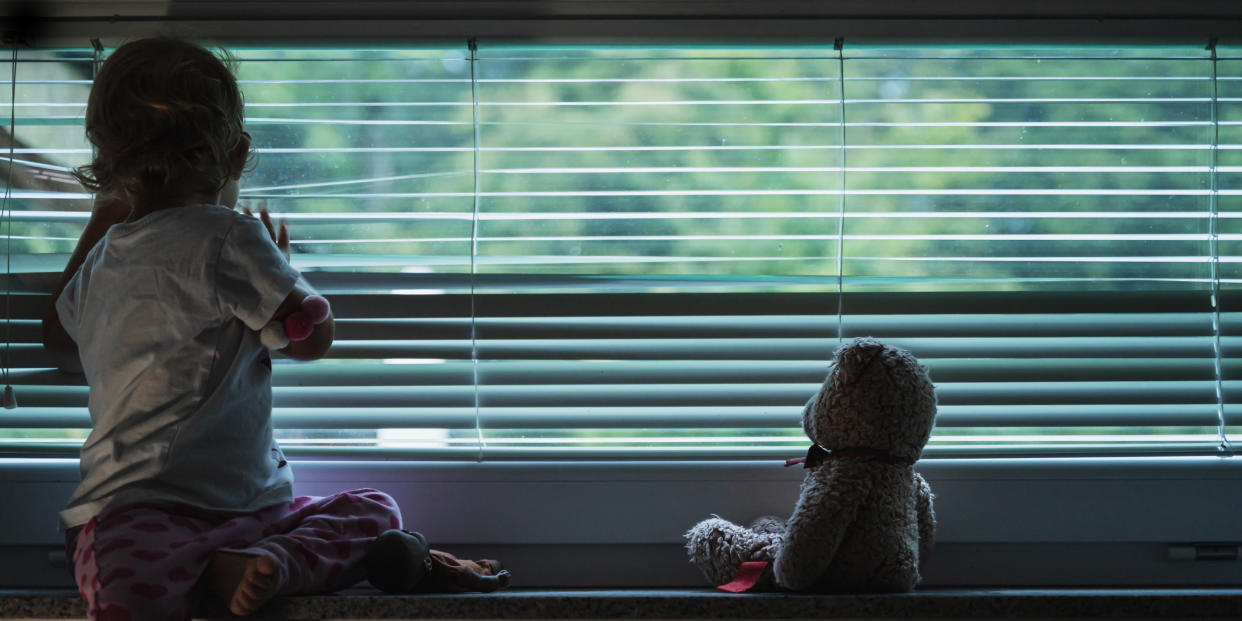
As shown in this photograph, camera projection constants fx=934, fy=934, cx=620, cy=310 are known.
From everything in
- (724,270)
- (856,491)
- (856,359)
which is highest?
(724,270)

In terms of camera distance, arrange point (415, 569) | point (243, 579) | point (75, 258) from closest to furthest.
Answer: point (243, 579)
point (415, 569)
point (75, 258)

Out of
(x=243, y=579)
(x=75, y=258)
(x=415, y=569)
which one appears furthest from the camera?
(x=75, y=258)

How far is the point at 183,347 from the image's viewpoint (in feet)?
3.35

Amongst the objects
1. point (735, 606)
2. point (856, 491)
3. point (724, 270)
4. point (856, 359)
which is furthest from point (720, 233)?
point (735, 606)

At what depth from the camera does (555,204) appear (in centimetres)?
126

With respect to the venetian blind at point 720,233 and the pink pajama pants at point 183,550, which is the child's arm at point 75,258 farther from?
the pink pajama pants at point 183,550

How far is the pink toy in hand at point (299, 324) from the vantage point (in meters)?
1.01

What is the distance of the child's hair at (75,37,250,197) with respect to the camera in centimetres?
101

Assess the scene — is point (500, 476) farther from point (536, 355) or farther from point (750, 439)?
point (750, 439)

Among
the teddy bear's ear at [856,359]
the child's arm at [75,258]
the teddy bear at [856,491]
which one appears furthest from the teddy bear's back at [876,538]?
the child's arm at [75,258]

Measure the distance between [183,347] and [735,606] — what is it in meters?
0.67

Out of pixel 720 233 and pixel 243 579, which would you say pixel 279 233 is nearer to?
pixel 243 579

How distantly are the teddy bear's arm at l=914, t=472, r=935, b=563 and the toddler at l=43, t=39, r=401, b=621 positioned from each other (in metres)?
0.69

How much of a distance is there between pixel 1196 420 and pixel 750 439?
0.60 metres
